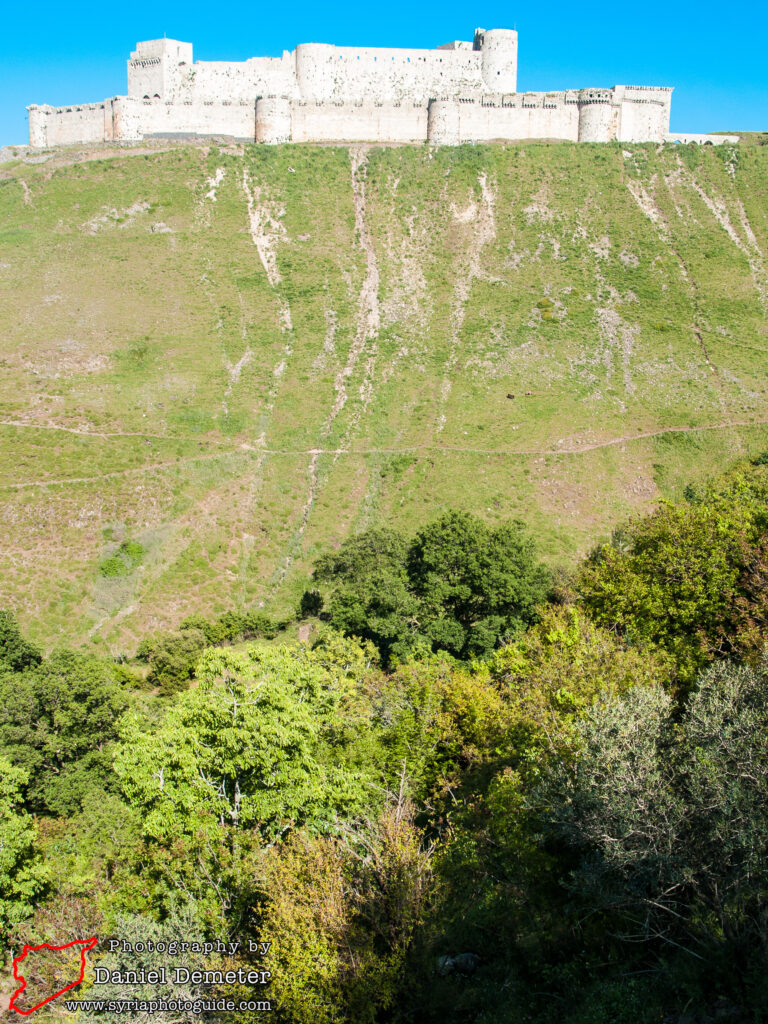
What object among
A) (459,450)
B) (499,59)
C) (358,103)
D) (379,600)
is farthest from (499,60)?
(379,600)

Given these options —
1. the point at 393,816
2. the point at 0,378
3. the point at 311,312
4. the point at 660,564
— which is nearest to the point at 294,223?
the point at 311,312

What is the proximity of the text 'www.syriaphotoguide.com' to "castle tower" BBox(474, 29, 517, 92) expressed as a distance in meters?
86.5

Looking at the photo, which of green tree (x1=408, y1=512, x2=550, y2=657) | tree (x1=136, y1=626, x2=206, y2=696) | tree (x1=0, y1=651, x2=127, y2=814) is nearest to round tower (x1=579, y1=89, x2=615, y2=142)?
green tree (x1=408, y1=512, x2=550, y2=657)

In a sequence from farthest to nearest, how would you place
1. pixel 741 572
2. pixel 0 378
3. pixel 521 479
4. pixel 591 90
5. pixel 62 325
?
pixel 591 90 < pixel 62 325 < pixel 0 378 < pixel 521 479 < pixel 741 572

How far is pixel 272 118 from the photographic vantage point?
8012 cm

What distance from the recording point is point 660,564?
2595 centimetres

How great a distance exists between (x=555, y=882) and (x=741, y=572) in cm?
1338

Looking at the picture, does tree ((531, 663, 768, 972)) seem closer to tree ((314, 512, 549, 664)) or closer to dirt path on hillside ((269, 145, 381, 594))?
tree ((314, 512, 549, 664))

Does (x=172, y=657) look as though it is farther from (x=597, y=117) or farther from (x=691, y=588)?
(x=597, y=117)

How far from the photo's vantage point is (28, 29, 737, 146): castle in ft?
263

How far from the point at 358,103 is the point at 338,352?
3407 cm

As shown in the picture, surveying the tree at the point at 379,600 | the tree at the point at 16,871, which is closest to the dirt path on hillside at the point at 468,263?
the tree at the point at 379,600

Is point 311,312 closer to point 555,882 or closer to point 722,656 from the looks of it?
point 722,656

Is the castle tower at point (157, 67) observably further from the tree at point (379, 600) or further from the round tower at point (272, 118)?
the tree at point (379, 600)
